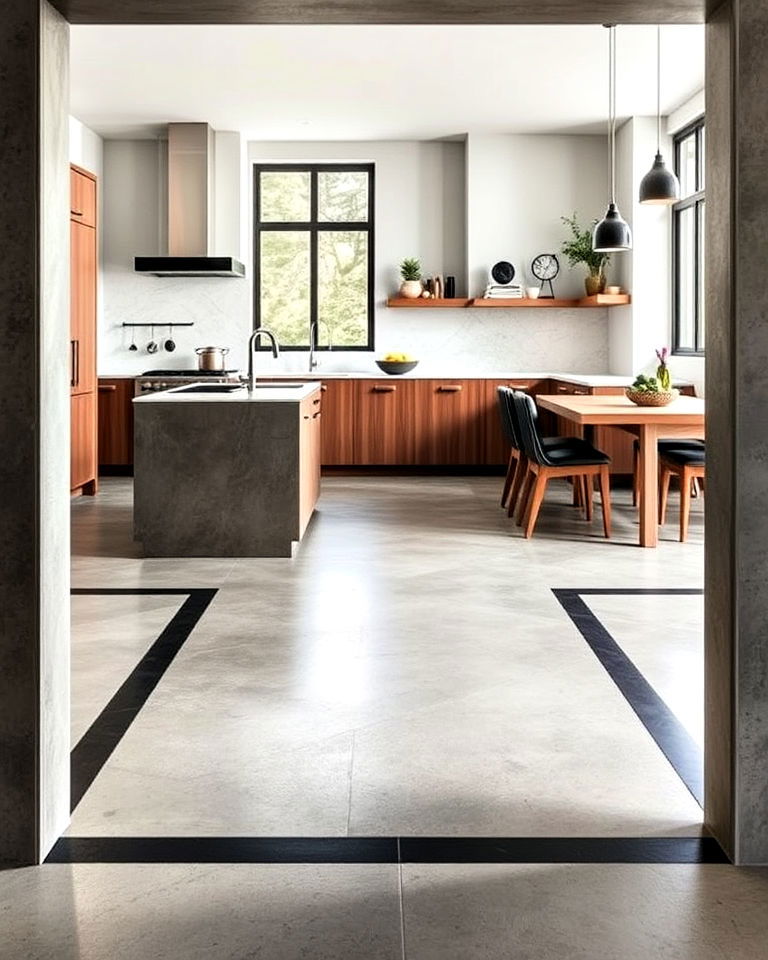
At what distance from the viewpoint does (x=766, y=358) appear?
237 cm

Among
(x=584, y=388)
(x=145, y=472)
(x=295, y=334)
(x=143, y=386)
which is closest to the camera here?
(x=145, y=472)

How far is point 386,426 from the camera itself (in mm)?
10344

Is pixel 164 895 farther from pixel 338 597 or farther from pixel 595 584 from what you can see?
pixel 595 584

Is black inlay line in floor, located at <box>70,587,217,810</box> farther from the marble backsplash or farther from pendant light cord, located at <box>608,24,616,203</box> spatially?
the marble backsplash

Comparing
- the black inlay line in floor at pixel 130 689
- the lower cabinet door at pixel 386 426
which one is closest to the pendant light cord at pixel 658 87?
the lower cabinet door at pixel 386 426

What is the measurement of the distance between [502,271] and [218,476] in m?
5.01

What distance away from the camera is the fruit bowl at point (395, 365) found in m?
10.3

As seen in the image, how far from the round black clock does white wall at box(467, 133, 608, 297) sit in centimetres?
12

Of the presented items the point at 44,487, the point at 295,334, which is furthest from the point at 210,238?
the point at 44,487

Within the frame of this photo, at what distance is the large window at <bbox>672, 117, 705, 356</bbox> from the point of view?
917 cm

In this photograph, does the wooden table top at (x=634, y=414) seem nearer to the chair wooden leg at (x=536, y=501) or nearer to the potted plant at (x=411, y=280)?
the chair wooden leg at (x=536, y=501)

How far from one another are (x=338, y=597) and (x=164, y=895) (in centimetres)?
295

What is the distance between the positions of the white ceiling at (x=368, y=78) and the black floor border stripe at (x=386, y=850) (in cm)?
548

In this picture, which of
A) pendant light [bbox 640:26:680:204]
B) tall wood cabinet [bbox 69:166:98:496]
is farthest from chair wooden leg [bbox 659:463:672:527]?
tall wood cabinet [bbox 69:166:98:496]
